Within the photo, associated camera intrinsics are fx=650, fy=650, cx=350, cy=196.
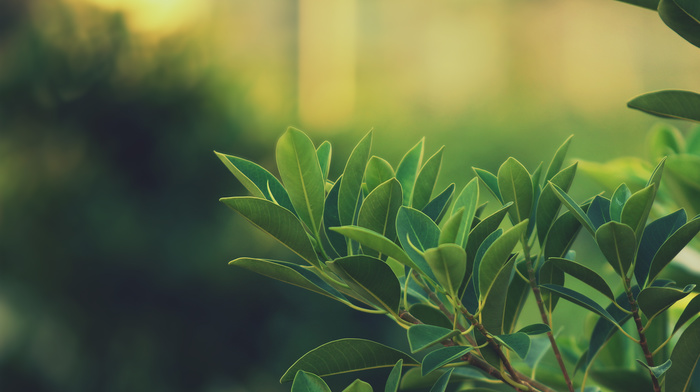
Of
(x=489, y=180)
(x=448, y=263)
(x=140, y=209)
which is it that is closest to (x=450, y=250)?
(x=448, y=263)

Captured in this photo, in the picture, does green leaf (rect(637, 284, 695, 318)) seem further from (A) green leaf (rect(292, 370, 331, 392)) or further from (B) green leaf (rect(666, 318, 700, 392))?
(A) green leaf (rect(292, 370, 331, 392))

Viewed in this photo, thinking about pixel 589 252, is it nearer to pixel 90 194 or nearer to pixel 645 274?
pixel 90 194

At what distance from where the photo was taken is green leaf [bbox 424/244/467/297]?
254 millimetres

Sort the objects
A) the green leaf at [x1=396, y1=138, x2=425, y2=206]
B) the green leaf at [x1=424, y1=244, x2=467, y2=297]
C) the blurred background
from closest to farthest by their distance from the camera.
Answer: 1. the green leaf at [x1=424, y1=244, x2=467, y2=297]
2. the green leaf at [x1=396, y1=138, x2=425, y2=206]
3. the blurred background

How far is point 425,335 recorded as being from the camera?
0.91 ft

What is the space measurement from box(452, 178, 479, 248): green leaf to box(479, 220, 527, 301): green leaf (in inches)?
0.7

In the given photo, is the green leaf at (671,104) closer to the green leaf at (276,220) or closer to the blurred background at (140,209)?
the green leaf at (276,220)

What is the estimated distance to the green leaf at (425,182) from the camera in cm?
35

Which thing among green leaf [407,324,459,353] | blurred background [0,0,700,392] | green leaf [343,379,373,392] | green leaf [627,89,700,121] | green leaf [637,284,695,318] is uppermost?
green leaf [627,89,700,121]

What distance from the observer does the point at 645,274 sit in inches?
12.4

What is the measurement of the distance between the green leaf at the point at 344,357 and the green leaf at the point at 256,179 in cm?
8

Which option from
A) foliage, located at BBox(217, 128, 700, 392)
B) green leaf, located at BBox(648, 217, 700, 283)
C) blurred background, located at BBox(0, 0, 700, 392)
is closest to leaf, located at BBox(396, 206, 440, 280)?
foliage, located at BBox(217, 128, 700, 392)

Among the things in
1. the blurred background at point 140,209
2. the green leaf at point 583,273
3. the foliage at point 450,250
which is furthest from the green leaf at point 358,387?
the blurred background at point 140,209

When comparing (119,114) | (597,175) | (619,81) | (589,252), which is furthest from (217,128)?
(619,81)
